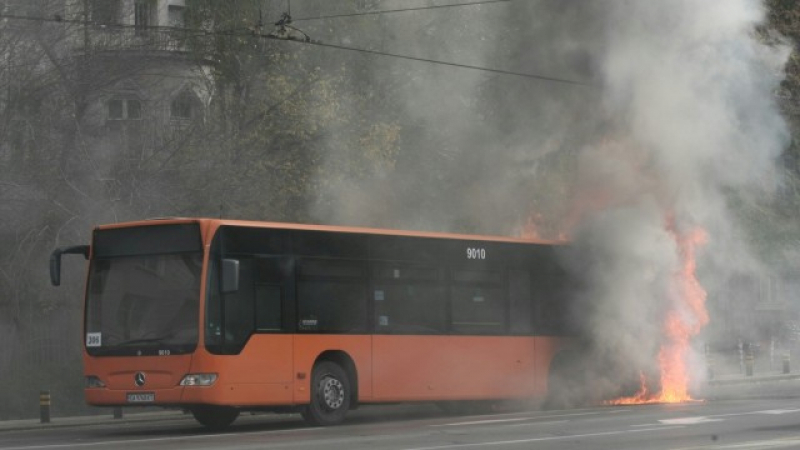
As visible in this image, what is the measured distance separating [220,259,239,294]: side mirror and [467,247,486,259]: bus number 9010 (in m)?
5.29

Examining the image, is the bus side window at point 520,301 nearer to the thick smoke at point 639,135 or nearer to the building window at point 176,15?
the thick smoke at point 639,135

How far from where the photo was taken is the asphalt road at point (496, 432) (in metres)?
15.5

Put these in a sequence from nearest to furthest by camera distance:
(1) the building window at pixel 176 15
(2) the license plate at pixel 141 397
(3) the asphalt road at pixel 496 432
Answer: (3) the asphalt road at pixel 496 432, (2) the license plate at pixel 141 397, (1) the building window at pixel 176 15

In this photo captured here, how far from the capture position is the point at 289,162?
3158 centimetres

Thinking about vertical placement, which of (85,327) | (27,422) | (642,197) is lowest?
(27,422)

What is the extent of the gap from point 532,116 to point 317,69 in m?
6.66

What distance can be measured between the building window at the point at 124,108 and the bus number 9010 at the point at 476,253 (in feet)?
33.0

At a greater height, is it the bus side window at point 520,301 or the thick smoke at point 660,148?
the thick smoke at point 660,148

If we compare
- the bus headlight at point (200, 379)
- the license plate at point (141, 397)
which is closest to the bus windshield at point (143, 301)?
the bus headlight at point (200, 379)

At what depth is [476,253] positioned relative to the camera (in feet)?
75.7

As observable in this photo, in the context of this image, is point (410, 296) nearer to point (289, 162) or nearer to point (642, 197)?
point (642, 197)

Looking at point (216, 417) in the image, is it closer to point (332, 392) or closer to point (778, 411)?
point (332, 392)

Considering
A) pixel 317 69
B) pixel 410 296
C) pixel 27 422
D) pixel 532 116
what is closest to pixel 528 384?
pixel 410 296

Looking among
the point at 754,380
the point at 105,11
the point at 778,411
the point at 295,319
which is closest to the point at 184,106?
the point at 105,11
